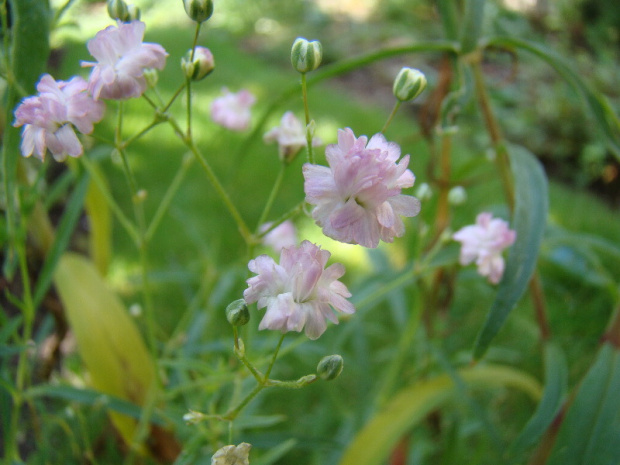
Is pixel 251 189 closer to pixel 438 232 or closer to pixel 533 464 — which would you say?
pixel 438 232

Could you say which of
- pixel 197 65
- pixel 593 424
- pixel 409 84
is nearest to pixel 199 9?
pixel 197 65

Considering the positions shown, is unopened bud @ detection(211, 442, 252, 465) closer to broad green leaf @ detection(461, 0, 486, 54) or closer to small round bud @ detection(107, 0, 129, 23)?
small round bud @ detection(107, 0, 129, 23)

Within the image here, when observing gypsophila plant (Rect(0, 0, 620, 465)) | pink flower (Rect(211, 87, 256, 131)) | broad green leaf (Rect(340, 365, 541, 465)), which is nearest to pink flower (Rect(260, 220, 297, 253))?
gypsophila plant (Rect(0, 0, 620, 465))

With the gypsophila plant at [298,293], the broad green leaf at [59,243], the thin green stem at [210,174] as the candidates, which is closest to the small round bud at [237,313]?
the gypsophila plant at [298,293]

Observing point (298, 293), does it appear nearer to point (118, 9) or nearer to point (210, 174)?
point (210, 174)

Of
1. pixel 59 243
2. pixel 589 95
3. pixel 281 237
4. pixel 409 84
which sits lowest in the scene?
pixel 281 237

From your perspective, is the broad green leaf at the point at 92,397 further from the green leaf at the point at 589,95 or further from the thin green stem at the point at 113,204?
the green leaf at the point at 589,95
